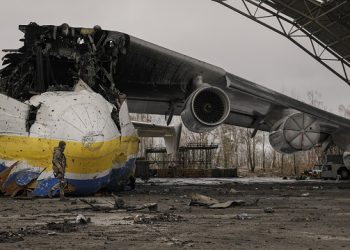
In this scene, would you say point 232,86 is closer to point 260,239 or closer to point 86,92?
point 86,92

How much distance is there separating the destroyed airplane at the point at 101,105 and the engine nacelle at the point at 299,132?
3cm

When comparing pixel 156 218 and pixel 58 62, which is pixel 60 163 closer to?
pixel 58 62

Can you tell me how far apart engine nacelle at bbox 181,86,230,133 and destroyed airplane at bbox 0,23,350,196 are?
0.03 meters

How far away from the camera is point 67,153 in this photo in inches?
400

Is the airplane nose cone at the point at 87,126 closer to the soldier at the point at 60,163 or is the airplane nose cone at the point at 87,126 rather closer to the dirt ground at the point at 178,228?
the soldier at the point at 60,163

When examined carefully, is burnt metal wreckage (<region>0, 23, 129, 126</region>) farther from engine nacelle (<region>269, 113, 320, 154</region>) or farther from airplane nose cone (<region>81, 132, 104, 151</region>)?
engine nacelle (<region>269, 113, 320, 154</region>)

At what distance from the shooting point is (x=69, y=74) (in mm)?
12430

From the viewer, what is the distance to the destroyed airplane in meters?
10.3

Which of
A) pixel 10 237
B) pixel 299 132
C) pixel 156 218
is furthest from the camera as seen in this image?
pixel 299 132

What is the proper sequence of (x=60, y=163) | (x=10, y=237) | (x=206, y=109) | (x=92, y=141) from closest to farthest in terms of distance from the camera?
(x=10, y=237)
(x=60, y=163)
(x=92, y=141)
(x=206, y=109)

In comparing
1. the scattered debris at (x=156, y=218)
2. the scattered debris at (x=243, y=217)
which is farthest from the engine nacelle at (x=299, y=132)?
the scattered debris at (x=156, y=218)

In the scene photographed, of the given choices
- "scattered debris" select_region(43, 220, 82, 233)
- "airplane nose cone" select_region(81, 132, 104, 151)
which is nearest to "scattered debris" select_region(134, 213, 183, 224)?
"scattered debris" select_region(43, 220, 82, 233)

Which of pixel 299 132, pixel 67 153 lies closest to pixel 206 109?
pixel 299 132

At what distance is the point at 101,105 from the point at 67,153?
1.36 metres
